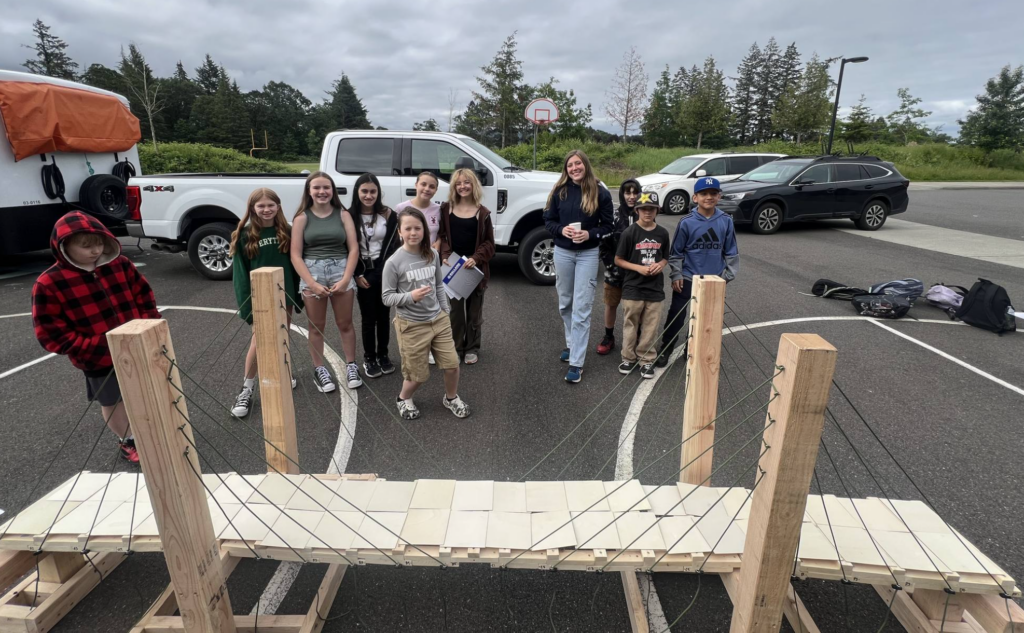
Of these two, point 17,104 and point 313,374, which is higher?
point 17,104

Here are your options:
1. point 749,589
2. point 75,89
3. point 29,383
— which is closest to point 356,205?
point 29,383

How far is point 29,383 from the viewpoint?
180 inches

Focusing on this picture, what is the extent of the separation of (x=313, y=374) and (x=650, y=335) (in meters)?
3.12

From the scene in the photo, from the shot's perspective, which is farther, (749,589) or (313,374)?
(313,374)

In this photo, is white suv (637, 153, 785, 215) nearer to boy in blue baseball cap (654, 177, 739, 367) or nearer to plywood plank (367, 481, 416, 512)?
boy in blue baseball cap (654, 177, 739, 367)

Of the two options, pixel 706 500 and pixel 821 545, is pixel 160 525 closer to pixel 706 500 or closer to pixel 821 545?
pixel 706 500

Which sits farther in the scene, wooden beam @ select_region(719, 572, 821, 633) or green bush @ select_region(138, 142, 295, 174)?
green bush @ select_region(138, 142, 295, 174)

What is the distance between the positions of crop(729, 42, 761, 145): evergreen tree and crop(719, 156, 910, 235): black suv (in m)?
59.4

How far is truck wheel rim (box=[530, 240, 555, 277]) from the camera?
755 centimetres

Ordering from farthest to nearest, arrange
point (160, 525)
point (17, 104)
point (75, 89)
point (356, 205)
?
point (75, 89) < point (17, 104) < point (356, 205) < point (160, 525)

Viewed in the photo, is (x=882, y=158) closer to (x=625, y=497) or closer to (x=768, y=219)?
(x=768, y=219)

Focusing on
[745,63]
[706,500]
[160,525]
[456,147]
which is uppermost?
[745,63]

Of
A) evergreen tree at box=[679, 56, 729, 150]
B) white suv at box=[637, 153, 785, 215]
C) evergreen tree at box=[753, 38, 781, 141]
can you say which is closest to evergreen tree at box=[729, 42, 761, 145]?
evergreen tree at box=[753, 38, 781, 141]

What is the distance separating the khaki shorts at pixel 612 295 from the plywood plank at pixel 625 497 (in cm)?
268
